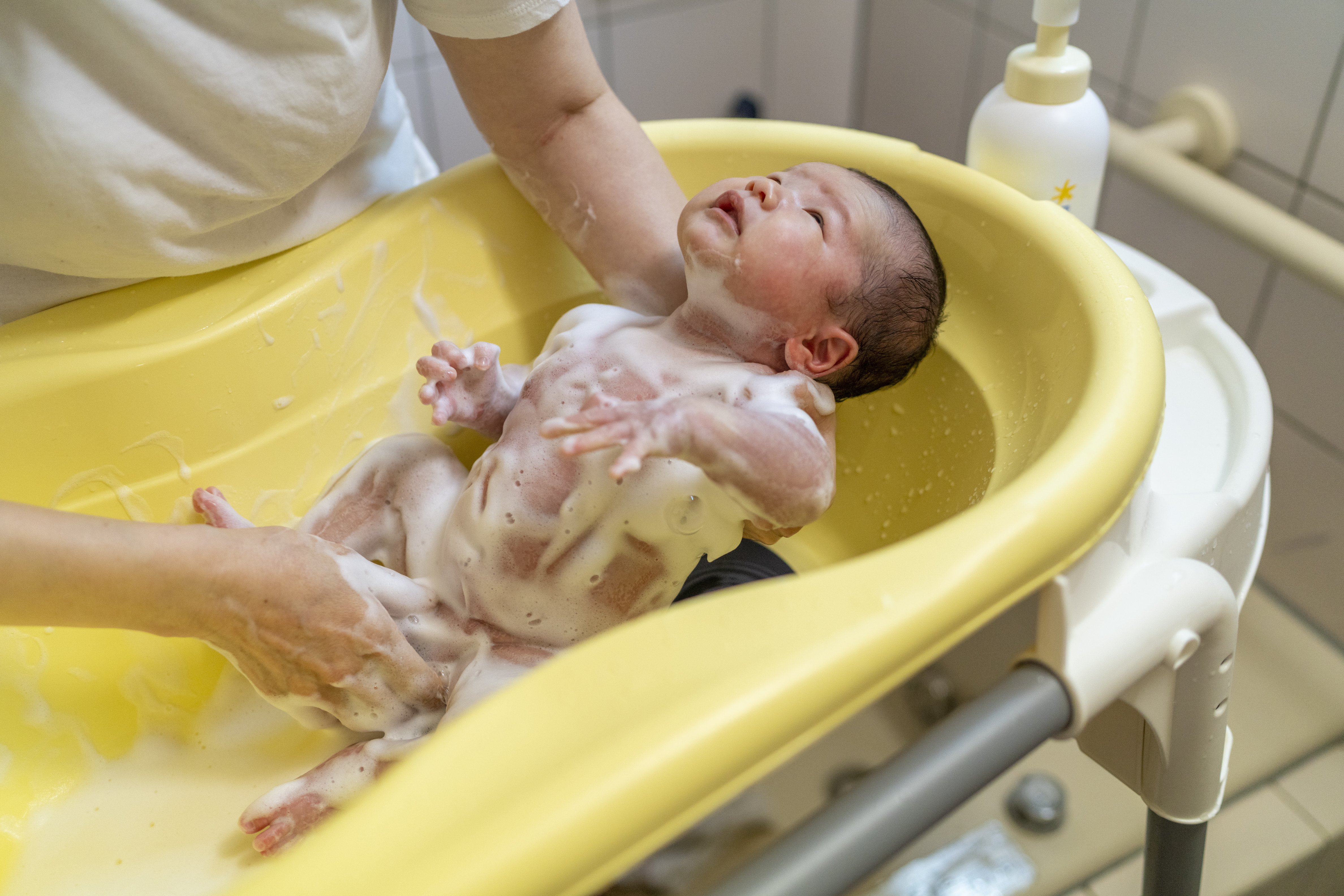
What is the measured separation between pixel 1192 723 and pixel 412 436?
570mm

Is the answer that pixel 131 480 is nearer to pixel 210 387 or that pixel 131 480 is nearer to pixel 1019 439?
pixel 210 387

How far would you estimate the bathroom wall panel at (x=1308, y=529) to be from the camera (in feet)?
3.76

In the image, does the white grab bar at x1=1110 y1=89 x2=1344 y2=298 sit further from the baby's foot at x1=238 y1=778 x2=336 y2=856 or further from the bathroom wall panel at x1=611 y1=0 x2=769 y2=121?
the baby's foot at x1=238 y1=778 x2=336 y2=856

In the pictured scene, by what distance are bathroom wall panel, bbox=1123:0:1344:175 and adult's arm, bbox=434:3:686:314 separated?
2.21 ft

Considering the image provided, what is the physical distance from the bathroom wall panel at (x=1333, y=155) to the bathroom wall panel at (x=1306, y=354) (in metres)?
0.09

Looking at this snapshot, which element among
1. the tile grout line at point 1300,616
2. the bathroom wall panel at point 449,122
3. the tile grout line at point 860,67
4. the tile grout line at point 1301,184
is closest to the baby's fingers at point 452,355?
the bathroom wall panel at point 449,122

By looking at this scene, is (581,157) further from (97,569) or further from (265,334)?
(97,569)

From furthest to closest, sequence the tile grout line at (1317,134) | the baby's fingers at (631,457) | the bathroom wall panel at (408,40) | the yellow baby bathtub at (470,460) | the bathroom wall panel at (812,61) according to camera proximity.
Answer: the bathroom wall panel at (812,61) < the bathroom wall panel at (408,40) < the tile grout line at (1317,134) < the baby's fingers at (631,457) < the yellow baby bathtub at (470,460)

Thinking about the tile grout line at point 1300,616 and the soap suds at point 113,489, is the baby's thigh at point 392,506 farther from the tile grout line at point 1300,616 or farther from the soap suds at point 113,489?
the tile grout line at point 1300,616

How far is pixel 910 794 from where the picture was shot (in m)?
0.46

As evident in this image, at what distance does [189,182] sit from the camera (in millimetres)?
647

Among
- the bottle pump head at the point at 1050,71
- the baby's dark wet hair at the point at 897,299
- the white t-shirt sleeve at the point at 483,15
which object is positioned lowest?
the baby's dark wet hair at the point at 897,299

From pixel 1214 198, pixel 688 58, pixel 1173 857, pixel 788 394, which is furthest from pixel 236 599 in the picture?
pixel 688 58

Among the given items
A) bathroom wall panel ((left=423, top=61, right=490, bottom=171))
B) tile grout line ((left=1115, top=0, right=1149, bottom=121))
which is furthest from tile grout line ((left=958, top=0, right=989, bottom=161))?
bathroom wall panel ((left=423, top=61, right=490, bottom=171))
